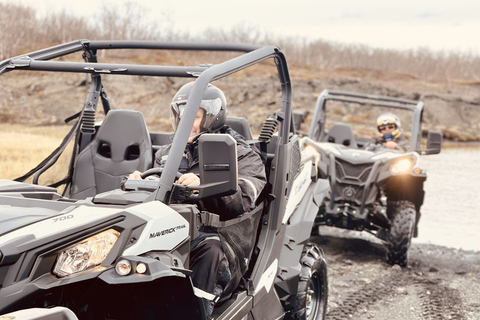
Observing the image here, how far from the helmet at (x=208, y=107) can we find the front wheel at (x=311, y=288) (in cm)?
120

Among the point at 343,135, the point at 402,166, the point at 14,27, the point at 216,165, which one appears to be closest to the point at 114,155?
the point at 216,165

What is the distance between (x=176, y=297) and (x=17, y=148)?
13502 mm

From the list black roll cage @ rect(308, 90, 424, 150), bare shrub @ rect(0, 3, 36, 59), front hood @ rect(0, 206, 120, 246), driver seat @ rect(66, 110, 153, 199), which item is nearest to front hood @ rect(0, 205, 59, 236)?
front hood @ rect(0, 206, 120, 246)

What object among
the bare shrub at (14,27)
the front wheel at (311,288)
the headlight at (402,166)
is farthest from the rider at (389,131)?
the bare shrub at (14,27)

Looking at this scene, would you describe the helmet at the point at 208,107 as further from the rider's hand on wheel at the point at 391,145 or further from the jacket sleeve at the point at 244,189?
the rider's hand on wheel at the point at 391,145

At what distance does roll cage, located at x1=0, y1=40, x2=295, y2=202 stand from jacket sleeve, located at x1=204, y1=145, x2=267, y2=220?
484 mm

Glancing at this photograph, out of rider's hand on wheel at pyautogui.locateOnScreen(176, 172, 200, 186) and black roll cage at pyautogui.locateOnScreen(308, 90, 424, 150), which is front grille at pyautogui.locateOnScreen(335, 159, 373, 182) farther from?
rider's hand on wheel at pyautogui.locateOnScreen(176, 172, 200, 186)

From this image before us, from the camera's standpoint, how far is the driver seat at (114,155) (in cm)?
477

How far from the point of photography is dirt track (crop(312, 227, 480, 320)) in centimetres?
578

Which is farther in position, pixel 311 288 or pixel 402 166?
pixel 402 166

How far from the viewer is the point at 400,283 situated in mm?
6852

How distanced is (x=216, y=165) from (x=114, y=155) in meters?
2.04

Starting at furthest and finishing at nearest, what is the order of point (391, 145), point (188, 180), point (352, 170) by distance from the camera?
point (391, 145), point (352, 170), point (188, 180)

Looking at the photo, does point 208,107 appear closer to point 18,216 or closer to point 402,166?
point 18,216
